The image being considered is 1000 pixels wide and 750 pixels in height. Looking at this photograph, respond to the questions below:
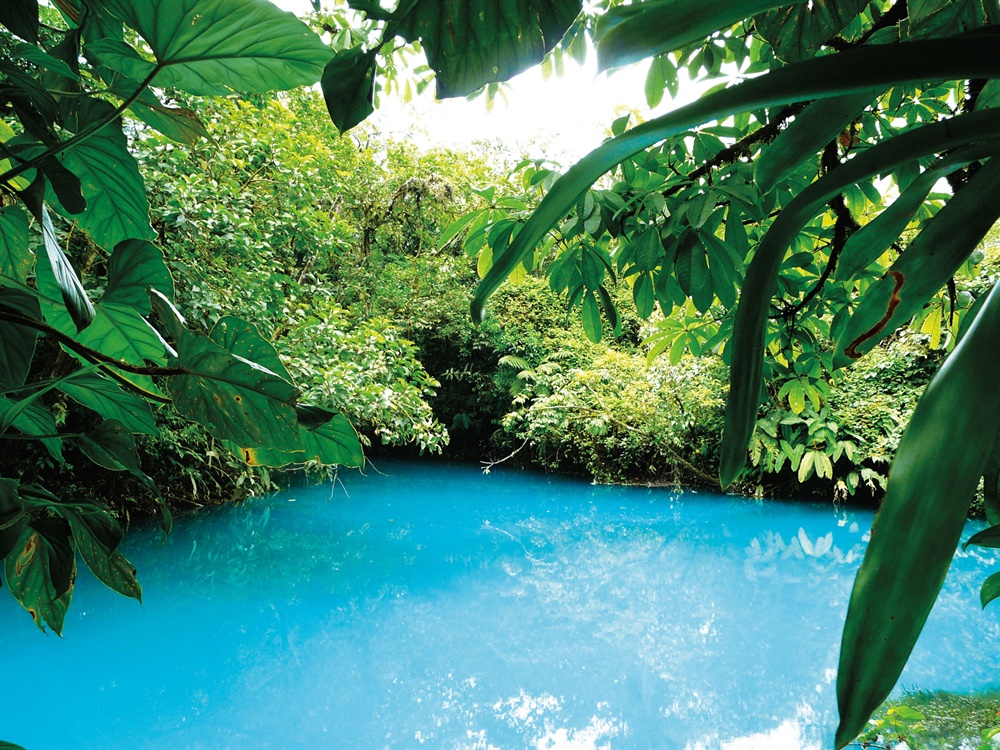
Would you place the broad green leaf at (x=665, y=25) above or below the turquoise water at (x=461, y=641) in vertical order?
above

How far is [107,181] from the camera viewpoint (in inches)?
16.0

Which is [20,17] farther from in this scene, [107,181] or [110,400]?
[110,400]

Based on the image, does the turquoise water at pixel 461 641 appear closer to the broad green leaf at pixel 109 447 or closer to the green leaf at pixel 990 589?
the broad green leaf at pixel 109 447

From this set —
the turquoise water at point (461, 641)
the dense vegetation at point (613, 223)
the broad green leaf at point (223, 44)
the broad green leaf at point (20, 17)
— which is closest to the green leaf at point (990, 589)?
the dense vegetation at point (613, 223)

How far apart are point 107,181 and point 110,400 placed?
148mm

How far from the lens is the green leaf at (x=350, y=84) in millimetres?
269

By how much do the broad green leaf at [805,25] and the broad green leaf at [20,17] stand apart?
1.68ft

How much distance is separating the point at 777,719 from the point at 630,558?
2.18m

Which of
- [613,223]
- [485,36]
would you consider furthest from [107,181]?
[613,223]

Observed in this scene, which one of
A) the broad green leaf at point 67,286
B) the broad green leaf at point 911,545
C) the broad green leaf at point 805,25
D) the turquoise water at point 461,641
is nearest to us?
the broad green leaf at point 911,545

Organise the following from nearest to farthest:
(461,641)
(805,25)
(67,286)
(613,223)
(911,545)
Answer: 1. (911,545)
2. (67,286)
3. (805,25)
4. (613,223)
5. (461,641)

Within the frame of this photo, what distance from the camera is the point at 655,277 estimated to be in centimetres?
97

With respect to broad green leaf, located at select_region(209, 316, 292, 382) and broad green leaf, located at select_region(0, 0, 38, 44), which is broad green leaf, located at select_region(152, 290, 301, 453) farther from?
broad green leaf, located at select_region(0, 0, 38, 44)

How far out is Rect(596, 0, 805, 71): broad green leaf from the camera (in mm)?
220
